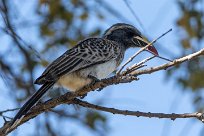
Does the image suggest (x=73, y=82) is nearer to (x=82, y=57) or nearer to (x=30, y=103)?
(x=82, y=57)

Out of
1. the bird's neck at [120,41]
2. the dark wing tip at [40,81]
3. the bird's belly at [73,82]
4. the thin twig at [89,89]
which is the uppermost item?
the bird's neck at [120,41]

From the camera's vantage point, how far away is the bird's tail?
131 inches

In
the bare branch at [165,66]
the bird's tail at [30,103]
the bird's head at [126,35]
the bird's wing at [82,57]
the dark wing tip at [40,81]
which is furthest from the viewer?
the bird's head at [126,35]

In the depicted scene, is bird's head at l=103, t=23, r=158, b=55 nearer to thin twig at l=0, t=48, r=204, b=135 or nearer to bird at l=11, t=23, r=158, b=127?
bird at l=11, t=23, r=158, b=127

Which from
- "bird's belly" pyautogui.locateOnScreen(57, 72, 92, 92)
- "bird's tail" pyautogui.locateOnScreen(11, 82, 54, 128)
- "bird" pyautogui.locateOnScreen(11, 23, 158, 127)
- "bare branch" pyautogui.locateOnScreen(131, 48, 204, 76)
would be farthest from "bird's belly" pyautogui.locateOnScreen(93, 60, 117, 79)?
"bare branch" pyautogui.locateOnScreen(131, 48, 204, 76)

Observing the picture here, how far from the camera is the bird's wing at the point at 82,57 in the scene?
13.5 feet

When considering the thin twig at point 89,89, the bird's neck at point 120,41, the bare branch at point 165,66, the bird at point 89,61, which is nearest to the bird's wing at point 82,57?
the bird at point 89,61

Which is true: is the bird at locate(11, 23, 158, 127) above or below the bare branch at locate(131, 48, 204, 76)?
above

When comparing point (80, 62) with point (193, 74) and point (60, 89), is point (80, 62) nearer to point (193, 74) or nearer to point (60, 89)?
point (60, 89)

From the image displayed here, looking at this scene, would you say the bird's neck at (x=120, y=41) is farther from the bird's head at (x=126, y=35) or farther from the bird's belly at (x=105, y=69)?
the bird's belly at (x=105, y=69)

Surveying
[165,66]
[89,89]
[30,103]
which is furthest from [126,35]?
[165,66]

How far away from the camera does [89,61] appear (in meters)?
4.51

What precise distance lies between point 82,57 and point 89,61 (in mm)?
75

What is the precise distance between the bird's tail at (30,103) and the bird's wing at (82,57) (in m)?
Answer: 0.07
